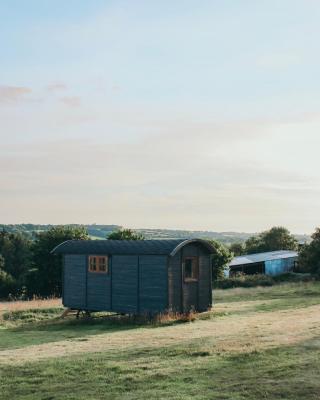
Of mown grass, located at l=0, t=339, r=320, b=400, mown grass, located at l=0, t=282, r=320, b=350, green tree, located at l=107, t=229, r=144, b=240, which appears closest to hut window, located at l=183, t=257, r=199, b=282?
mown grass, located at l=0, t=282, r=320, b=350

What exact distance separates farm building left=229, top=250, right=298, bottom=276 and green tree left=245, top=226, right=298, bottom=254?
16.8 m

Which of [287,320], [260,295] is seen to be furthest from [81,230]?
[287,320]

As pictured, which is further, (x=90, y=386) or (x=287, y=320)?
(x=287, y=320)

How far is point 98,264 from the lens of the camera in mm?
Result: 30141

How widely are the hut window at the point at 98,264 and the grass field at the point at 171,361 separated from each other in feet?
16.4

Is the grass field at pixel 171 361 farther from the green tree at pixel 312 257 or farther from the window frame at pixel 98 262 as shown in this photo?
the green tree at pixel 312 257

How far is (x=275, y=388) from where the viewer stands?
1173 cm

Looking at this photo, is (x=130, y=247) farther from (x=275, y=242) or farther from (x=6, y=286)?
(x=275, y=242)

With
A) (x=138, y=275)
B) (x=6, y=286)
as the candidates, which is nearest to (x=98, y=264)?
(x=138, y=275)

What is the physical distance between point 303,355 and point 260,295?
2454 cm

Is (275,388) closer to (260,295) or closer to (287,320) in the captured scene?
(287,320)

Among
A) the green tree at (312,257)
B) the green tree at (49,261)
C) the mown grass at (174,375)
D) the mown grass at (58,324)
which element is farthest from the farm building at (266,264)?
the mown grass at (174,375)

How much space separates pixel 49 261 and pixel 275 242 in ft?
151

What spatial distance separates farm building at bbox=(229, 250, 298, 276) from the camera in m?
71.1
